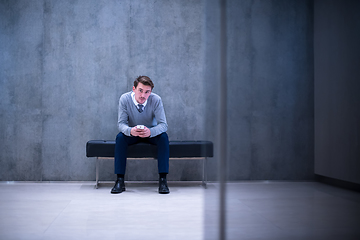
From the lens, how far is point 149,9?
11.0ft

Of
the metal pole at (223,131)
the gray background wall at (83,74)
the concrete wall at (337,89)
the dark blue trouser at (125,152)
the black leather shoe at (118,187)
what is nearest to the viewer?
the concrete wall at (337,89)

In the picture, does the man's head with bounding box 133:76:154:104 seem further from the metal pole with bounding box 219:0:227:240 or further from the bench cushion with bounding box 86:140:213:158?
the metal pole with bounding box 219:0:227:240

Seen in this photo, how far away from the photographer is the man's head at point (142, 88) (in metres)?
2.67

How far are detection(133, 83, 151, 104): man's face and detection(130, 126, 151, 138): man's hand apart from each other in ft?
0.87

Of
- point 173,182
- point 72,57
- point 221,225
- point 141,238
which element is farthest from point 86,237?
point 72,57

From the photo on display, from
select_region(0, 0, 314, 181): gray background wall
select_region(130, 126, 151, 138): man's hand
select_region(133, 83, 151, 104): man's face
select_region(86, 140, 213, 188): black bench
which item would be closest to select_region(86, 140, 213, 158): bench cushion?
select_region(86, 140, 213, 188): black bench

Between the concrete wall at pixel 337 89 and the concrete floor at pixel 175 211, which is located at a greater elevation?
the concrete wall at pixel 337 89

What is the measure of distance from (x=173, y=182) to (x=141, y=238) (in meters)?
1.94

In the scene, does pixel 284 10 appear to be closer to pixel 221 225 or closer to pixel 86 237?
pixel 221 225

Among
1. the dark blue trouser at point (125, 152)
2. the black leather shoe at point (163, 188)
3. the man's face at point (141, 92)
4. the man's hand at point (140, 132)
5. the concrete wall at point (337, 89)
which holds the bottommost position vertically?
the black leather shoe at point (163, 188)

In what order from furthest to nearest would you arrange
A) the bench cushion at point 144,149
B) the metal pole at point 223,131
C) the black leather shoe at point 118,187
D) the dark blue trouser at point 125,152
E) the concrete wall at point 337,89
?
the bench cushion at point 144,149
the dark blue trouser at point 125,152
the black leather shoe at point 118,187
the metal pole at point 223,131
the concrete wall at point 337,89

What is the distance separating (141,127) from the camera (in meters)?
2.61

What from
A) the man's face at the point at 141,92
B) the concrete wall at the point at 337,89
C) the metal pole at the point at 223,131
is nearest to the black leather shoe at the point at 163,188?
the man's face at the point at 141,92

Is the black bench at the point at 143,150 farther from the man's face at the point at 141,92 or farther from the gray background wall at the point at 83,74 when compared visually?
the gray background wall at the point at 83,74
